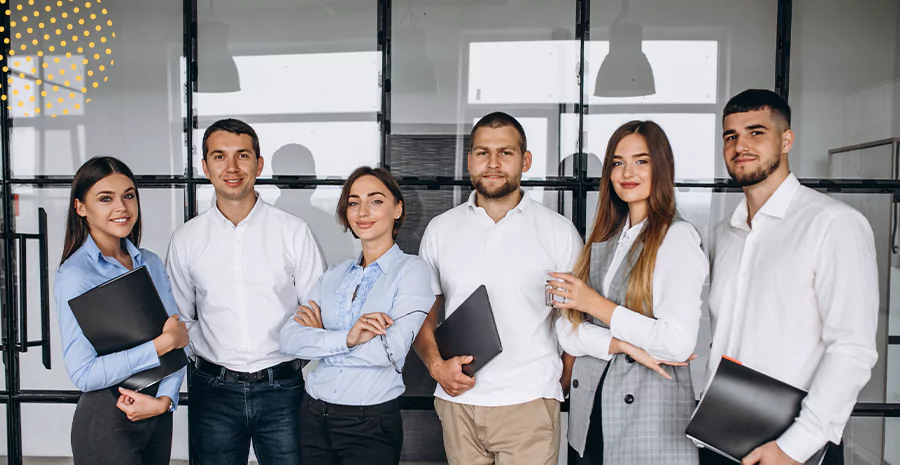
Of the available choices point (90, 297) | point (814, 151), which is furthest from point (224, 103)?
point (814, 151)

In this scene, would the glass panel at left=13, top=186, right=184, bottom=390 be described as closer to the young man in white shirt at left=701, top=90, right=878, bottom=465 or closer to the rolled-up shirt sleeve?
the rolled-up shirt sleeve

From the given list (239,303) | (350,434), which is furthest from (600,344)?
(239,303)

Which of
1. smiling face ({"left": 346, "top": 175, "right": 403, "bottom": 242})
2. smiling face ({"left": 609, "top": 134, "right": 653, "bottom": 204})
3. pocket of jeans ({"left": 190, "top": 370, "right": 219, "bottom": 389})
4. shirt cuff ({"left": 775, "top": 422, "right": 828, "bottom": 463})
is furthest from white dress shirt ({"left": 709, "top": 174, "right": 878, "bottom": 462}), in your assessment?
pocket of jeans ({"left": 190, "top": 370, "right": 219, "bottom": 389})

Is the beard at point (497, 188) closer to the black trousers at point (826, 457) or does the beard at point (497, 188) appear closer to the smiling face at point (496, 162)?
the smiling face at point (496, 162)

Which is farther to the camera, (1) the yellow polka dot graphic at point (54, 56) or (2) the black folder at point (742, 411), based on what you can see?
(1) the yellow polka dot graphic at point (54, 56)

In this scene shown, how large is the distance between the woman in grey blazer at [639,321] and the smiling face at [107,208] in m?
1.62

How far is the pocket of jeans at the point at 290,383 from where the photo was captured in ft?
7.97

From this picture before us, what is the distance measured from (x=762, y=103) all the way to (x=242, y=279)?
208 cm

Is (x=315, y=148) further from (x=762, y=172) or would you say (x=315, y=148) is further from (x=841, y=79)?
(x=841, y=79)

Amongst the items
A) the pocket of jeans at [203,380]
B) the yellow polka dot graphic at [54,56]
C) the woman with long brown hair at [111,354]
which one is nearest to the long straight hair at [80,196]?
the woman with long brown hair at [111,354]

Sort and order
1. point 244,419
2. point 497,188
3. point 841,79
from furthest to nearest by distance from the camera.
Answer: point 841,79 → point 244,419 → point 497,188

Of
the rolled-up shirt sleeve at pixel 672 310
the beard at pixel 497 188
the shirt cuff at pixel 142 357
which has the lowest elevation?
the shirt cuff at pixel 142 357

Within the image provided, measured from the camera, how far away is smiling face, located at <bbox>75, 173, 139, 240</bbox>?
2.19 m

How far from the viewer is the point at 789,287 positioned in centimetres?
181
